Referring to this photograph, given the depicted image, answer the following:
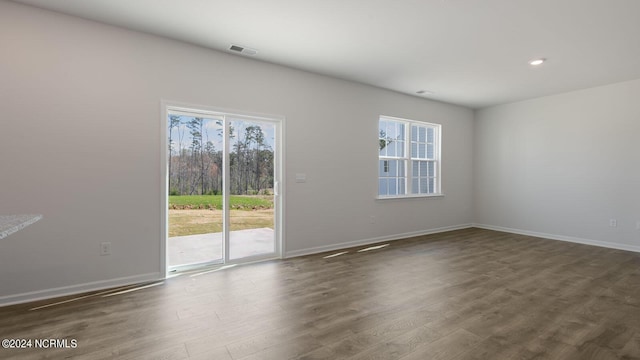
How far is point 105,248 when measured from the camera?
10.3 ft

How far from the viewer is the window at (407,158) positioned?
224 inches

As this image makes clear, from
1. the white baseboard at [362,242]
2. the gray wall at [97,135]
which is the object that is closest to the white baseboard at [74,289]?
the gray wall at [97,135]

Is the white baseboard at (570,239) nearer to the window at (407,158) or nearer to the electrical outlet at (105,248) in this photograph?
the window at (407,158)

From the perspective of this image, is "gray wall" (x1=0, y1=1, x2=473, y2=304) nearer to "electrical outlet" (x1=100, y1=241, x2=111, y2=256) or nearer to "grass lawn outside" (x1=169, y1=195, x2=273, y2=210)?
"electrical outlet" (x1=100, y1=241, x2=111, y2=256)

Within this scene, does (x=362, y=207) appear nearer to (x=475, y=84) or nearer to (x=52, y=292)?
(x=475, y=84)

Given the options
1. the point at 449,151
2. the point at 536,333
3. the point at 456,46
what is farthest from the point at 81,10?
the point at 449,151

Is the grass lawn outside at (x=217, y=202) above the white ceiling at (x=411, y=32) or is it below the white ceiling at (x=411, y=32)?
below

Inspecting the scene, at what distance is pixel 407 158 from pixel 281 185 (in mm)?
2978

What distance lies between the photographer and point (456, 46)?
363 centimetres

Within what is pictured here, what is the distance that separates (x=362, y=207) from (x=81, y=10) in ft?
14.4

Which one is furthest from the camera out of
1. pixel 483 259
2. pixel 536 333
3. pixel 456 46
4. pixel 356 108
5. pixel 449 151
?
pixel 449 151

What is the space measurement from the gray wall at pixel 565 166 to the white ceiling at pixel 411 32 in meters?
0.78

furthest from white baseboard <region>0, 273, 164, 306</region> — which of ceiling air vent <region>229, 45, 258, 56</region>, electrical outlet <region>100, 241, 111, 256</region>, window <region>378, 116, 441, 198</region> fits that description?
window <region>378, 116, 441, 198</region>

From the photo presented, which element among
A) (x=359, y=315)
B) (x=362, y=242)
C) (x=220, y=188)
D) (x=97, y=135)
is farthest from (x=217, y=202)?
(x=362, y=242)
